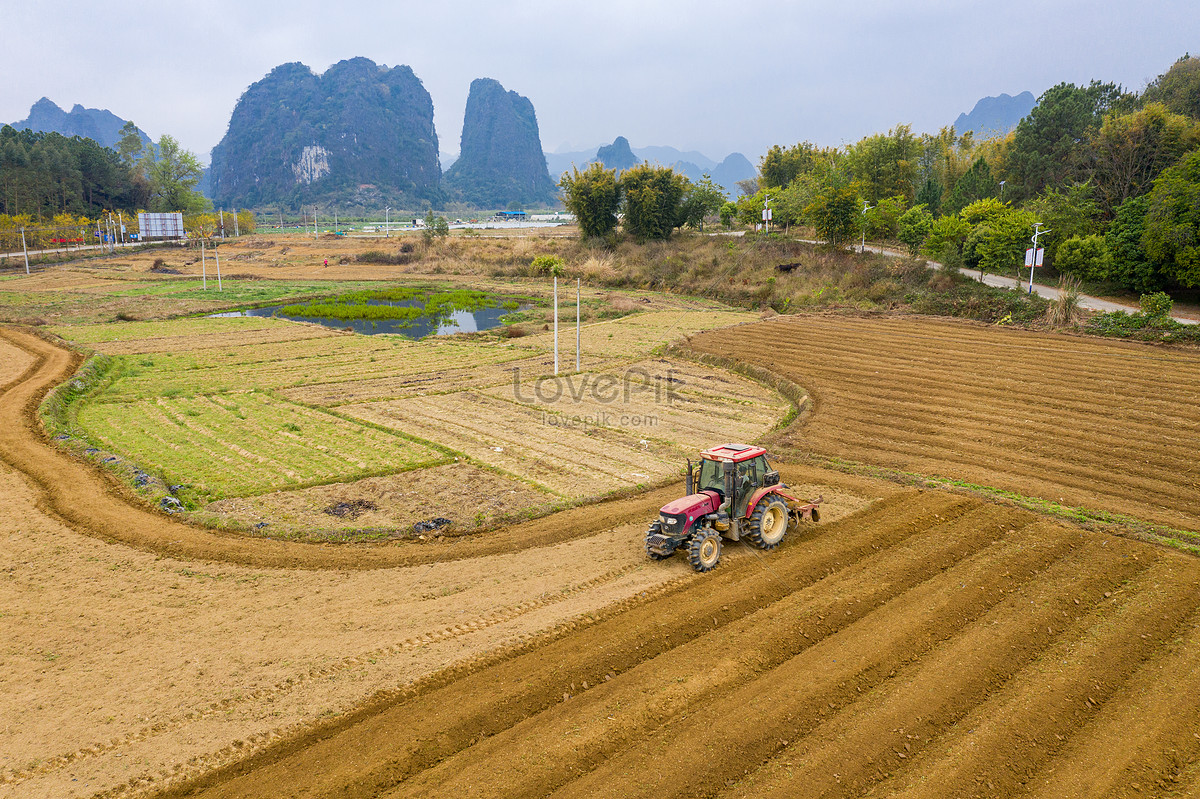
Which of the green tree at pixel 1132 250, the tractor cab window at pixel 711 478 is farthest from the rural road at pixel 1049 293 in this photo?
the tractor cab window at pixel 711 478

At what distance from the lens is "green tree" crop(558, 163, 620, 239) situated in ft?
240

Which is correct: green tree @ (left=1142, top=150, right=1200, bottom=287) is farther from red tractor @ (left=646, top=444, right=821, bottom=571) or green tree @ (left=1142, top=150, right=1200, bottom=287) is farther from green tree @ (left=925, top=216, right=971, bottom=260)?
red tractor @ (left=646, top=444, right=821, bottom=571)

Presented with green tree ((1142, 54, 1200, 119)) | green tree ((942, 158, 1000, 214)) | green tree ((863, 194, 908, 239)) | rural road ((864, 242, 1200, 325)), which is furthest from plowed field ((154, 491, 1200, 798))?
green tree ((1142, 54, 1200, 119))

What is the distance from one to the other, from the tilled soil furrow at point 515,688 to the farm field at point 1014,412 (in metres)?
5.77

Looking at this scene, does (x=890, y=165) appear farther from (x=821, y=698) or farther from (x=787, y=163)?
(x=821, y=698)

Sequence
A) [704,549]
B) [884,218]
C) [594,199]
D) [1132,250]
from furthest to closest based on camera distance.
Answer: [594,199]
[884,218]
[1132,250]
[704,549]

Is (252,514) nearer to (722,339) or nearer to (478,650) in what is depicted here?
(478,650)

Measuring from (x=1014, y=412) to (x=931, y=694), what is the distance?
15.5 meters

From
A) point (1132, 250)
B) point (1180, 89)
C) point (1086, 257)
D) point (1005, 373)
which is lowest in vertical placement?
point (1005, 373)

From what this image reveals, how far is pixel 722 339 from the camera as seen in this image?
34781mm

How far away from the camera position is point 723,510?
496 inches

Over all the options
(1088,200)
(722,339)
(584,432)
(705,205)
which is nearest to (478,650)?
(584,432)

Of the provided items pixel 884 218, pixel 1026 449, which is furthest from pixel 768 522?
pixel 884 218

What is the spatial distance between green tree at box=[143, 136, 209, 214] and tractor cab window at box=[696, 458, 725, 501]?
136 metres
